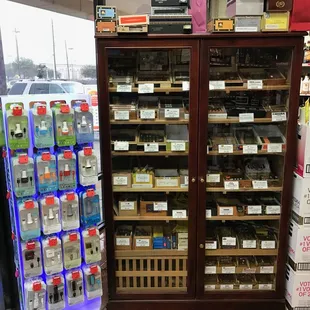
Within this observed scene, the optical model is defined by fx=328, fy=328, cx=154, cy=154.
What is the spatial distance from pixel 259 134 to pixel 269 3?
907mm

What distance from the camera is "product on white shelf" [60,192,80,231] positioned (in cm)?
223

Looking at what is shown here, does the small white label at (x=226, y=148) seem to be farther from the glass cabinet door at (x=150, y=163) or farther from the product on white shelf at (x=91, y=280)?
the product on white shelf at (x=91, y=280)

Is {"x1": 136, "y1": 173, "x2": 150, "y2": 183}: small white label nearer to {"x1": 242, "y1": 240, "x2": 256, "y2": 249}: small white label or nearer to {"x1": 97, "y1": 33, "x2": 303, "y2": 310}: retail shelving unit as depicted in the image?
{"x1": 97, "y1": 33, "x2": 303, "y2": 310}: retail shelving unit

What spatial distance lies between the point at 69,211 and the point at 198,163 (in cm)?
96

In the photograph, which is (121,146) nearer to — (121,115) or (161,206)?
(121,115)

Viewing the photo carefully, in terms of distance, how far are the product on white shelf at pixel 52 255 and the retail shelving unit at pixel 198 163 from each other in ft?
1.28

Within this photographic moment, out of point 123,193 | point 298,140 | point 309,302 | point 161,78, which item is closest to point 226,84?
point 161,78

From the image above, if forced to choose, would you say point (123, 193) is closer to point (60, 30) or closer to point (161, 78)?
point (161, 78)

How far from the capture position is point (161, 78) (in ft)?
7.93

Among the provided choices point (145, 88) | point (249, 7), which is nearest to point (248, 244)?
point (145, 88)

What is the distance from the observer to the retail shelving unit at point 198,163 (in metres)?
2.29

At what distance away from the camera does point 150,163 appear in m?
2.70

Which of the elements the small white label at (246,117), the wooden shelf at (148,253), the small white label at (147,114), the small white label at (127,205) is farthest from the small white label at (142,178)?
the small white label at (246,117)

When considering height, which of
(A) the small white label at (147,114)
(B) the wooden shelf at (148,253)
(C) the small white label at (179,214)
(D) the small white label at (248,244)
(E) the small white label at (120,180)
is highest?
(A) the small white label at (147,114)
